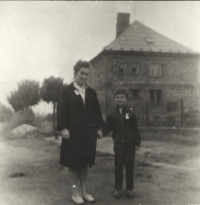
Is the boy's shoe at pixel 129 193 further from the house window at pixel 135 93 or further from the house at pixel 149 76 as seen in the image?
the house window at pixel 135 93

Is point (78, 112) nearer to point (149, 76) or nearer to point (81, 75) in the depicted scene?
point (81, 75)

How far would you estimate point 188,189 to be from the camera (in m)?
2.78

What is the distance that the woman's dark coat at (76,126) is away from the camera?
2.53 meters

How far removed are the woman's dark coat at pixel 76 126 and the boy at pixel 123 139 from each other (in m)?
0.23

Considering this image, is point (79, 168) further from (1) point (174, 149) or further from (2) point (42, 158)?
(1) point (174, 149)

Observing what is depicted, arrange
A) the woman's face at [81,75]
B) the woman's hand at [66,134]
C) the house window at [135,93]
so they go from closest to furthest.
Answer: the woman's hand at [66,134], the woman's face at [81,75], the house window at [135,93]

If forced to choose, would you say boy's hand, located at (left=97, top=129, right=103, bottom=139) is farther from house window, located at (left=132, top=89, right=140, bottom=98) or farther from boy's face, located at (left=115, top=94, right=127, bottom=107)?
house window, located at (left=132, top=89, right=140, bottom=98)

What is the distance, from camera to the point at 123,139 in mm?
2691

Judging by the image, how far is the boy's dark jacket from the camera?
2.70 metres

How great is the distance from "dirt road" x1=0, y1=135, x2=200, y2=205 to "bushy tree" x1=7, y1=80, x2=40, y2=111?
2.09 ft

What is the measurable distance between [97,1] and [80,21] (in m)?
0.33

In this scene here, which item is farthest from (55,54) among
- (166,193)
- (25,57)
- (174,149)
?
(174,149)

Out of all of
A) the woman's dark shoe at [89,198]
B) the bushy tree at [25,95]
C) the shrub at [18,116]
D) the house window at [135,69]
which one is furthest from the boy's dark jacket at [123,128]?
the house window at [135,69]

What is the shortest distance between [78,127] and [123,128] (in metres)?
0.51
